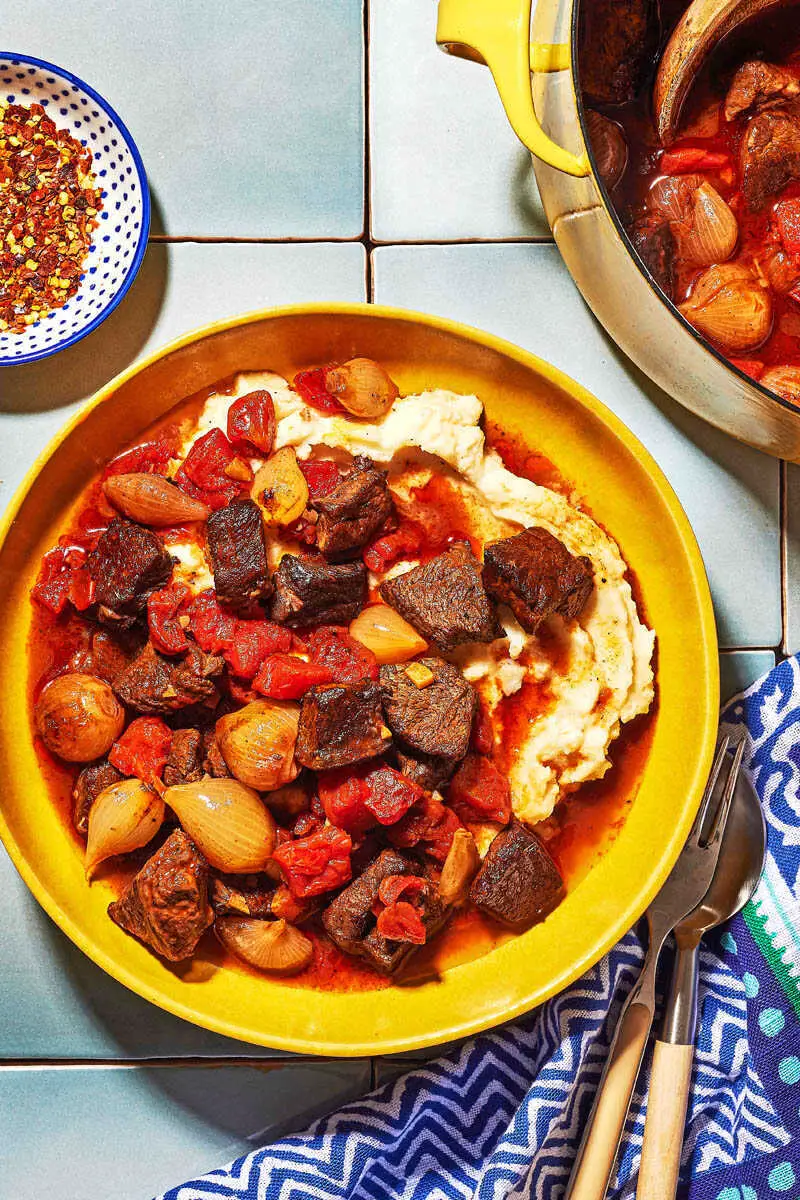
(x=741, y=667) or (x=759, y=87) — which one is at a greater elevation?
(x=759, y=87)

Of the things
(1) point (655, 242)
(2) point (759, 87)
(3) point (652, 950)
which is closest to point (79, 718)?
(3) point (652, 950)

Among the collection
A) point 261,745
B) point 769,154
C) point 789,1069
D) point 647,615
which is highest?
point 769,154

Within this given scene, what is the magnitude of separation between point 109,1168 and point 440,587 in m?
1.70

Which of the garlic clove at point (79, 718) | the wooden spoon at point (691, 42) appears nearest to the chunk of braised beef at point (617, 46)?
the wooden spoon at point (691, 42)

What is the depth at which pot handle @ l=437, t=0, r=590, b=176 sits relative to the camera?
1.86 m

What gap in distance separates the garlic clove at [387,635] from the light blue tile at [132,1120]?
1088 mm

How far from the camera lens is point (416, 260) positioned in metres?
2.49

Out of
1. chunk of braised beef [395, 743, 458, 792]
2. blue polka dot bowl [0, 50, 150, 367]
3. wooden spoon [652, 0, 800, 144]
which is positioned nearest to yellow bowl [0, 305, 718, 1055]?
blue polka dot bowl [0, 50, 150, 367]

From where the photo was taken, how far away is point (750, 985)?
2.42 m

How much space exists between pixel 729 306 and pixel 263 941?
171 centimetres

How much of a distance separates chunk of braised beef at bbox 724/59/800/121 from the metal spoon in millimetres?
1493

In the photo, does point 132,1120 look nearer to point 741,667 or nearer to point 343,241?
point 741,667

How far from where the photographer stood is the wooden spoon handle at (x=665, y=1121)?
2266 millimetres

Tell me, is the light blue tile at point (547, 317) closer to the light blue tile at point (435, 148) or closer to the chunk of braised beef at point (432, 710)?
the light blue tile at point (435, 148)
